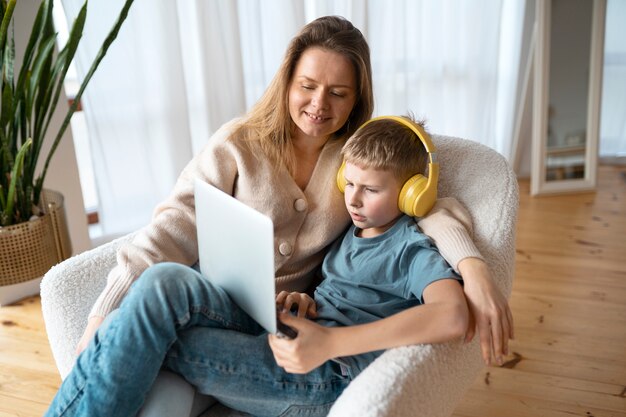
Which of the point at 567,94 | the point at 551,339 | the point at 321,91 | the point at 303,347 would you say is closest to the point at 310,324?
the point at 303,347

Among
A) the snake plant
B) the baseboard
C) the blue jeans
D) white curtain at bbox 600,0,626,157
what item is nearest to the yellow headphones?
the blue jeans

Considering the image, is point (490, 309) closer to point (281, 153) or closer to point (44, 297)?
point (281, 153)

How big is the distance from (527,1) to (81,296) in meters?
2.75

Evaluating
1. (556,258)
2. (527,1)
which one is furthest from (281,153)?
(527,1)

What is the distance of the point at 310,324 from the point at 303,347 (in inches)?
1.8

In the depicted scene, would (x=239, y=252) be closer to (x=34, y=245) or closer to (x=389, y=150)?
(x=389, y=150)

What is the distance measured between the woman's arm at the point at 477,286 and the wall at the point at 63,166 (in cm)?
161

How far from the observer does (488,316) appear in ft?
3.72

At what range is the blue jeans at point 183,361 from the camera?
3.64 ft

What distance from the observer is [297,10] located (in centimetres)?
277

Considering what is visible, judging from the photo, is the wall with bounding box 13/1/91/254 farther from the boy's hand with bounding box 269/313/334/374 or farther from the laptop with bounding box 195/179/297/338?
the boy's hand with bounding box 269/313/334/374

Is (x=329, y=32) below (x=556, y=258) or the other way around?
the other way around

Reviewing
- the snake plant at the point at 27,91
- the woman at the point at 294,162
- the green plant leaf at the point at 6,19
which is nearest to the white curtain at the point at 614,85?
the woman at the point at 294,162

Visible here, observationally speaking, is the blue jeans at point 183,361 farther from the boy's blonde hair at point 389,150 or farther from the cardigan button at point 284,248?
the boy's blonde hair at point 389,150
